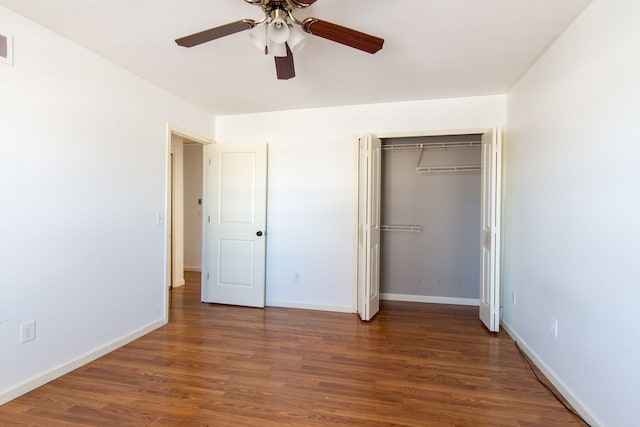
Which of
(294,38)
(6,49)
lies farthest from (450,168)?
(6,49)

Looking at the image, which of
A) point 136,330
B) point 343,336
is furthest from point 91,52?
point 343,336

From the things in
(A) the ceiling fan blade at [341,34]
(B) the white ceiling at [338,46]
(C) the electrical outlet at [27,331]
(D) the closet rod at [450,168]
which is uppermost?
(B) the white ceiling at [338,46]

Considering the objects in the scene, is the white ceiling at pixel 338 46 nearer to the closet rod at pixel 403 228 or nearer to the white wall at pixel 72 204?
the white wall at pixel 72 204

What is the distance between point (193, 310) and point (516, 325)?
3485 mm

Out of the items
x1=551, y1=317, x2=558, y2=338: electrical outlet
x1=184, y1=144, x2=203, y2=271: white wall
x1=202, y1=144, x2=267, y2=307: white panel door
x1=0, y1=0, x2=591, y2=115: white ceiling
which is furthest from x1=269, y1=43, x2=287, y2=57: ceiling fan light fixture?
x1=184, y1=144, x2=203, y2=271: white wall

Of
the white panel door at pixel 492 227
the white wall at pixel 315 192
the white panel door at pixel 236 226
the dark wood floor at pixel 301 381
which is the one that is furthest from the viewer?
the white panel door at pixel 236 226

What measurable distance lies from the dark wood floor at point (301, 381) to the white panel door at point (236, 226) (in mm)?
744

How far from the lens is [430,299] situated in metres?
4.55

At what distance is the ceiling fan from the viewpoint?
1742 mm

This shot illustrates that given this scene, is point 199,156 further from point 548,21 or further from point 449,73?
point 548,21

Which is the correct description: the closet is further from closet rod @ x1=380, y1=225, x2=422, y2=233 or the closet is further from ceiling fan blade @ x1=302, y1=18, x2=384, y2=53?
ceiling fan blade @ x1=302, y1=18, x2=384, y2=53

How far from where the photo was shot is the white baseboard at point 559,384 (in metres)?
1.94

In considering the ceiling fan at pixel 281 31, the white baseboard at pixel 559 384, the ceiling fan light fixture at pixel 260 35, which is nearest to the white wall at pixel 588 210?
the white baseboard at pixel 559 384

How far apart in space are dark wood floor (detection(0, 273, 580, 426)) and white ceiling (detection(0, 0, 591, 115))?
2435 millimetres
